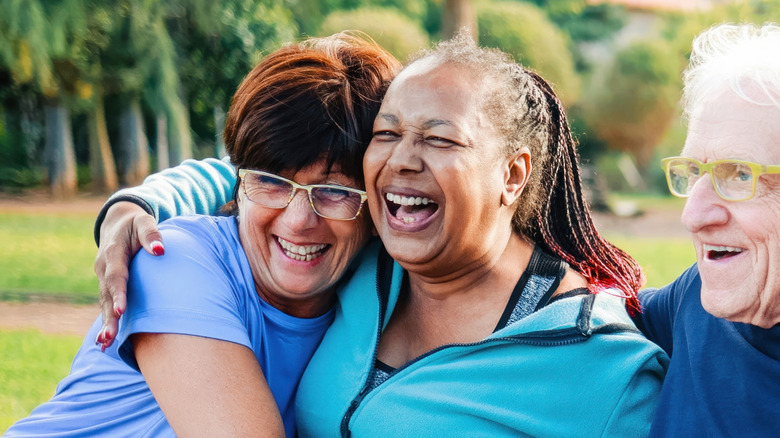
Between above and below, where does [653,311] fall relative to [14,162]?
above

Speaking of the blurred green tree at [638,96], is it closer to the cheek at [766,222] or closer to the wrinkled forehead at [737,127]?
the wrinkled forehead at [737,127]

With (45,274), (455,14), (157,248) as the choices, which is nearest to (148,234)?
(157,248)

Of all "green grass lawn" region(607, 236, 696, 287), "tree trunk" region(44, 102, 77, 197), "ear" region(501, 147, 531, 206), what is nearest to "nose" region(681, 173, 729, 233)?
"ear" region(501, 147, 531, 206)

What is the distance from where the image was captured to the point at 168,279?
261 centimetres

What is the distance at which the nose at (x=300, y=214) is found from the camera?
2805 mm

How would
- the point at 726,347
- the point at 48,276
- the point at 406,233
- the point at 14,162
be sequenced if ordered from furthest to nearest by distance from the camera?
the point at 14,162 → the point at 48,276 → the point at 406,233 → the point at 726,347

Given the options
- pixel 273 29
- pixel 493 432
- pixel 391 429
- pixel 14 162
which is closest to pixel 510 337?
pixel 493 432

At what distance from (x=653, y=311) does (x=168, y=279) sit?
1.53m

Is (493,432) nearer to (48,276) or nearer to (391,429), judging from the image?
(391,429)

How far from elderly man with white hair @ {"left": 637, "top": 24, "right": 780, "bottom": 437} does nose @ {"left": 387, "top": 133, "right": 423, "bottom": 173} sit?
2.50ft

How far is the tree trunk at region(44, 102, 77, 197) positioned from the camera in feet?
65.2

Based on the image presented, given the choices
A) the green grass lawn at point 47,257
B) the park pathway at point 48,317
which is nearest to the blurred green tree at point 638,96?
the green grass lawn at point 47,257

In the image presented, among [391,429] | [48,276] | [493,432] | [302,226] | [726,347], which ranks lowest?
[48,276]

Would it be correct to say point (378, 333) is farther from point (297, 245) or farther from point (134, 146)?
point (134, 146)
